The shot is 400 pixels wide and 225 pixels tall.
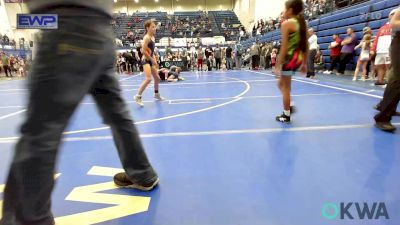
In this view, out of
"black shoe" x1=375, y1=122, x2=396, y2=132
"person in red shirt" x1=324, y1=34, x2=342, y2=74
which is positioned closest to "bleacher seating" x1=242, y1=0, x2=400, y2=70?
"person in red shirt" x1=324, y1=34, x2=342, y2=74

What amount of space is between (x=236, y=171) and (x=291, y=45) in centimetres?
Result: 214

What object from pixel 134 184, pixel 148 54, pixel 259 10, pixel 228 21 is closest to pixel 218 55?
pixel 259 10

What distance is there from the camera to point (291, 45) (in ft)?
12.1

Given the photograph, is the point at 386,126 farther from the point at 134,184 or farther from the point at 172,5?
the point at 172,5

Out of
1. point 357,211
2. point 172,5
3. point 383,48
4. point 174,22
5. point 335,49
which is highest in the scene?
point 172,5

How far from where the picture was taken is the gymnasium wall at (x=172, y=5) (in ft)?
137

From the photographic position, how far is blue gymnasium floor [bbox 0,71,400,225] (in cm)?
166

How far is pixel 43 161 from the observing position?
3.80 ft

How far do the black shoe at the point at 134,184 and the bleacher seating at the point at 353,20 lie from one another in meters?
9.75

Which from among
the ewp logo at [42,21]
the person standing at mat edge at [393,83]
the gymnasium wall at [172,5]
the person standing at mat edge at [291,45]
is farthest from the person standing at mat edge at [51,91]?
the gymnasium wall at [172,5]

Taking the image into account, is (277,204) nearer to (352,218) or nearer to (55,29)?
(352,218)

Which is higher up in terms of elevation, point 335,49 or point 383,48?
point 335,49

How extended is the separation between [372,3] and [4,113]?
37.2ft

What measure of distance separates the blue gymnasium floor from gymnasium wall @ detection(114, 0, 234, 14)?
134 ft
